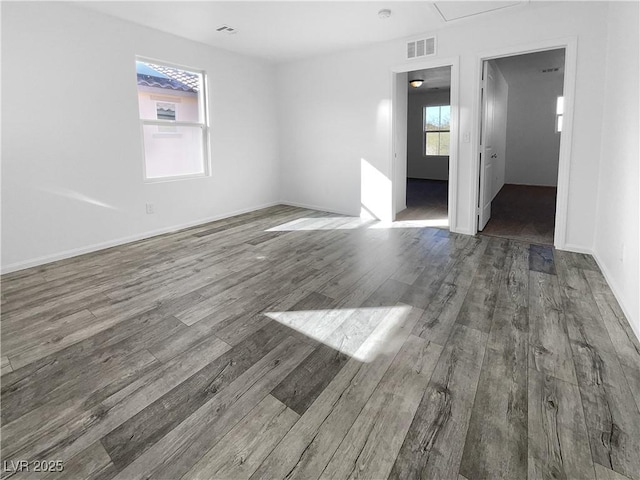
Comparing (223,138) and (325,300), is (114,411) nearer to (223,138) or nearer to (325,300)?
(325,300)

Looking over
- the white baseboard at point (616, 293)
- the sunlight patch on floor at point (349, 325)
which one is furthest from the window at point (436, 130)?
the sunlight patch on floor at point (349, 325)

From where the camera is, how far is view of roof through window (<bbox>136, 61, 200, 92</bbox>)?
456cm

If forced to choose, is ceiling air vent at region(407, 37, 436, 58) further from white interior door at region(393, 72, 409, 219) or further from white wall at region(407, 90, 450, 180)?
white wall at region(407, 90, 450, 180)

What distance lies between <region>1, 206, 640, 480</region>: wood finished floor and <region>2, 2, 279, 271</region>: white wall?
0.72 m

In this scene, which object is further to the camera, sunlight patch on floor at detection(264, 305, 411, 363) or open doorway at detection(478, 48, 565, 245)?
open doorway at detection(478, 48, 565, 245)

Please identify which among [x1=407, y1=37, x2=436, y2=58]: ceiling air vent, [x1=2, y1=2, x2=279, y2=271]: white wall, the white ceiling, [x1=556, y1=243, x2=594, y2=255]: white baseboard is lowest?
[x1=556, y1=243, x2=594, y2=255]: white baseboard

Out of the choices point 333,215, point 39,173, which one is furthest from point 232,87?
point 39,173

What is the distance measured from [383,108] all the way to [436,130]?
242 inches

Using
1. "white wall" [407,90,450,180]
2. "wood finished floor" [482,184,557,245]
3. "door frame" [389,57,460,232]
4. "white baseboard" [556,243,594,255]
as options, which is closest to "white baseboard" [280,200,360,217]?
"door frame" [389,57,460,232]

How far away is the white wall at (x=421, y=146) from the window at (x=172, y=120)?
737cm

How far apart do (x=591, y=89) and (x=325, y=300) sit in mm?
3401

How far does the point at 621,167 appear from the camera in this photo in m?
2.85

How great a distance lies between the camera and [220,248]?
14.0 feet

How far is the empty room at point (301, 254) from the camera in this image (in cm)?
154
